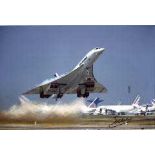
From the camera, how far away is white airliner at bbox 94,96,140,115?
11.8 feet

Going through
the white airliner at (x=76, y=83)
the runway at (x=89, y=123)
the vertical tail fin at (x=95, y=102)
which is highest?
the white airliner at (x=76, y=83)

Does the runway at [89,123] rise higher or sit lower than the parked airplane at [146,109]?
lower

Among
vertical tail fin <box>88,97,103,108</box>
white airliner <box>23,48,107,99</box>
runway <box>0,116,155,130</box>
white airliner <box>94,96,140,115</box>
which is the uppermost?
white airliner <box>23,48,107,99</box>

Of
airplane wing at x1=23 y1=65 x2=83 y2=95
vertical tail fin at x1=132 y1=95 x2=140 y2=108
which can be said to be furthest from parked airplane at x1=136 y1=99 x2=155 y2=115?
airplane wing at x1=23 y1=65 x2=83 y2=95

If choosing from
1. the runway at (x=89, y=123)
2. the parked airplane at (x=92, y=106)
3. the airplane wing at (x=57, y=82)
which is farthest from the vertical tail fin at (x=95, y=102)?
the airplane wing at (x=57, y=82)

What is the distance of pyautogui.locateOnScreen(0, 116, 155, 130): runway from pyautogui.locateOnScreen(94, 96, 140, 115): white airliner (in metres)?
0.05

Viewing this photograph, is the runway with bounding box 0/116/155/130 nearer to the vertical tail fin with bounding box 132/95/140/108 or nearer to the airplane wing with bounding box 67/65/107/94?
the vertical tail fin with bounding box 132/95/140/108

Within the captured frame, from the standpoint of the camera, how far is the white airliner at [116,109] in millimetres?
3592

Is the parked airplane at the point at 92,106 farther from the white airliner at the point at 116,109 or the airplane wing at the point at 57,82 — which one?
the airplane wing at the point at 57,82

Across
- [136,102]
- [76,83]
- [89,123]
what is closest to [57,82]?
[76,83]

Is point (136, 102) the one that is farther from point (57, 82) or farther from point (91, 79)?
point (57, 82)

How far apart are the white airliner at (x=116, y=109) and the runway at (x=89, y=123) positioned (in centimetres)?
5
